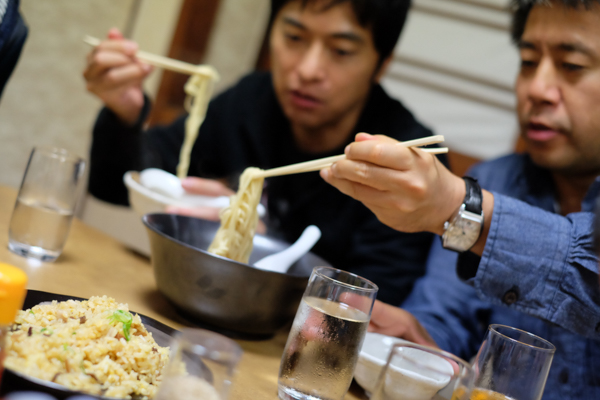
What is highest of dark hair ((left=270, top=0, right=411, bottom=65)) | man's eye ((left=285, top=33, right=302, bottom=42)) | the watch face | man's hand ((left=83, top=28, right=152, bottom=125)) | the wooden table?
dark hair ((left=270, top=0, right=411, bottom=65))

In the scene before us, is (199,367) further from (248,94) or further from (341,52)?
(248,94)

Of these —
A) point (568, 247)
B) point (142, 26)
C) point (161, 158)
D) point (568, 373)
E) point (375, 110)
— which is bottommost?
point (568, 373)

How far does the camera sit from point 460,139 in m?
2.66

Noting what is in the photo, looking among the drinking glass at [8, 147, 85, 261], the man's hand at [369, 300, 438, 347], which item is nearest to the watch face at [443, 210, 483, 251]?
the man's hand at [369, 300, 438, 347]

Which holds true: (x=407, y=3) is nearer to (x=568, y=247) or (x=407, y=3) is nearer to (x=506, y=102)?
(x=568, y=247)

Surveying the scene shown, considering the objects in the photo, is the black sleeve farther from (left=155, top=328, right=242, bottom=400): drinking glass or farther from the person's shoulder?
(left=155, top=328, right=242, bottom=400): drinking glass

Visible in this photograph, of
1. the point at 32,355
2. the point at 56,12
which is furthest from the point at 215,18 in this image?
the point at 32,355

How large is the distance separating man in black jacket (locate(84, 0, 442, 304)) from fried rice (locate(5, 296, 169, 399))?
69cm

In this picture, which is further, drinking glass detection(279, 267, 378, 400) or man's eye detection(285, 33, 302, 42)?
man's eye detection(285, 33, 302, 42)

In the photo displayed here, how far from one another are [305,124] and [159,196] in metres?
0.64

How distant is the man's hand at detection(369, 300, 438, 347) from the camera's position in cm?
104

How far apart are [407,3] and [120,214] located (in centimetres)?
190

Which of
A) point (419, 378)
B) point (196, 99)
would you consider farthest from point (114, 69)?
point (419, 378)

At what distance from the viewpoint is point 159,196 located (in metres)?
1.21
